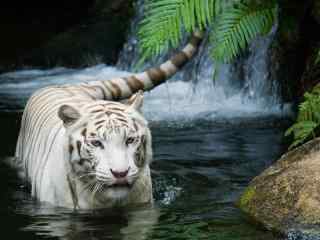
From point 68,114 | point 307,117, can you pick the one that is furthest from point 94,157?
point 307,117

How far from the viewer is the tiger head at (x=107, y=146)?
539 centimetres

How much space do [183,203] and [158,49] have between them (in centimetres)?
110

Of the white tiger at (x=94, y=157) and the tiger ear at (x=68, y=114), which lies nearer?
the white tiger at (x=94, y=157)

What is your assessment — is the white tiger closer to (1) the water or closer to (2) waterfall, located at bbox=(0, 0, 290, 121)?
(1) the water

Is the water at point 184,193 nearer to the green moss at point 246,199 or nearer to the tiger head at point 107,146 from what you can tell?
the green moss at point 246,199

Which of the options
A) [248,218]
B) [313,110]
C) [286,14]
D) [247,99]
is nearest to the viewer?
[248,218]

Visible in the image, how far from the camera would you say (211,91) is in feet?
35.7

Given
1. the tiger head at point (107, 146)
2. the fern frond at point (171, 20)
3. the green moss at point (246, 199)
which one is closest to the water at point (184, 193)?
the green moss at point (246, 199)

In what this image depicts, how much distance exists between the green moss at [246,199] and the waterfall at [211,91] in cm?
366

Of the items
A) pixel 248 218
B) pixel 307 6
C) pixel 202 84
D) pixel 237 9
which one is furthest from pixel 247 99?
pixel 248 218

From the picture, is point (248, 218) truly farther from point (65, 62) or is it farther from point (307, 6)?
point (65, 62)

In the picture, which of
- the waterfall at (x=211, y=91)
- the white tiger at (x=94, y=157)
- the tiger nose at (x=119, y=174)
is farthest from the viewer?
the waterfall at (x=211, y=91)

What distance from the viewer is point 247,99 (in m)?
10.2

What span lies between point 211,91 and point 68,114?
5.32 meters
